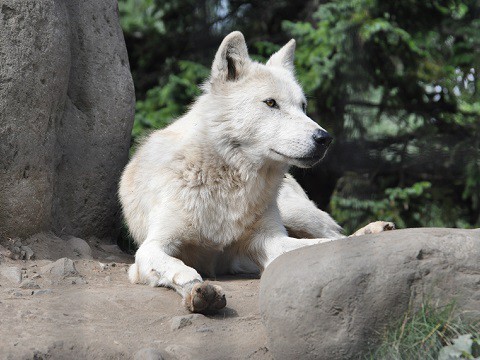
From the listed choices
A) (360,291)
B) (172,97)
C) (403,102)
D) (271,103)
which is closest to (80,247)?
(271,103)

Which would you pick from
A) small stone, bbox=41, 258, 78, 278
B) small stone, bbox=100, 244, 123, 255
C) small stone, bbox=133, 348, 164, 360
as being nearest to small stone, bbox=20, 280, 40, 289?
small stone, bbox=41, 258, 78, 278

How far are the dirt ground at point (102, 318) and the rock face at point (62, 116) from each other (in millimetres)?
421

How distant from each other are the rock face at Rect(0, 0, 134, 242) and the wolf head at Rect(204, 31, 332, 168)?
0.92 m

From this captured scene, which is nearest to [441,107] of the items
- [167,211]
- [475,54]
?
[475,54]

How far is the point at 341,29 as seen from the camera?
6781 mm

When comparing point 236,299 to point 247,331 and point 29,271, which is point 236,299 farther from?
point 29,271

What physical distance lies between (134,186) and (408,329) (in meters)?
2.35

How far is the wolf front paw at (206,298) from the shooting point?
11.1 ft

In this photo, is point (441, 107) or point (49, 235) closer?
point (49, 235)

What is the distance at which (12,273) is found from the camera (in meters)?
3.89

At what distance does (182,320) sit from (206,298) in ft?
0.50

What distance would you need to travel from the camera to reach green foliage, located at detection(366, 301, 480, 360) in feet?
9.34

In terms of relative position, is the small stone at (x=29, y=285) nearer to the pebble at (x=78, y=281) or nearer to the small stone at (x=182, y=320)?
the pebble at (x=78, y=281)

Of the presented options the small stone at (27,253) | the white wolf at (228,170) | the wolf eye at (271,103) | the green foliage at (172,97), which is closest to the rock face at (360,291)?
the white wolf at (228,170)
